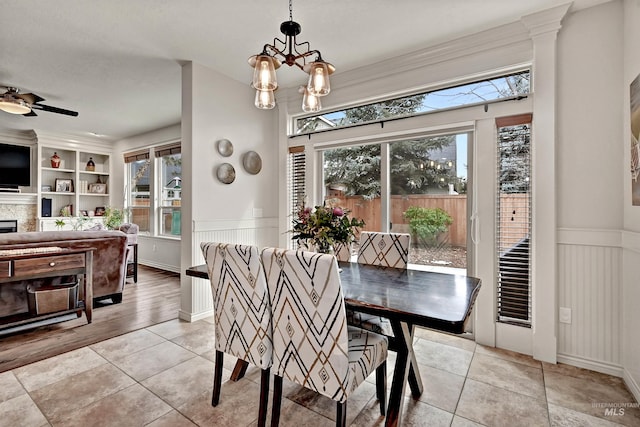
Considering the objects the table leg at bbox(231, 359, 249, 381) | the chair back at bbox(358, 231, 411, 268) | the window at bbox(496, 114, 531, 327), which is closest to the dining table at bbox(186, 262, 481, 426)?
the table leg at bbox(231, 359, 249, 381)

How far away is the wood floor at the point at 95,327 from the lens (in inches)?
99.3

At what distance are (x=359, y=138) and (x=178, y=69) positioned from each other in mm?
2100

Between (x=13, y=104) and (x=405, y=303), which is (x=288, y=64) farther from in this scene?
(x=13, y=104)

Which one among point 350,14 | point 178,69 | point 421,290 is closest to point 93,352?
point 421,290

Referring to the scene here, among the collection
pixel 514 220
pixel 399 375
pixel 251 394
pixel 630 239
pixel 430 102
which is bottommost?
pixel 251 394

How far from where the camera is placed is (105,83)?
3.73 m

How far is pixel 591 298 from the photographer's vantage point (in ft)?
7.51

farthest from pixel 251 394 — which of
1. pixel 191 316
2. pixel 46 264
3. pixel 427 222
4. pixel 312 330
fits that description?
pixel 46 264

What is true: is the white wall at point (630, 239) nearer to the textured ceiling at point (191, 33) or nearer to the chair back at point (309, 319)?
the textured ceiling at point (191, 33)

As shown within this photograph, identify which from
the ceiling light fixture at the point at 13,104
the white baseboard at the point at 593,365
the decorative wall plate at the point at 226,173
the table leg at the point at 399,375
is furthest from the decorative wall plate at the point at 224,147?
the white baseboard at the point at 593,365

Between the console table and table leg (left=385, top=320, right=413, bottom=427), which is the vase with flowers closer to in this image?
table leg (left=385, top=320, right=413, bottom=427)

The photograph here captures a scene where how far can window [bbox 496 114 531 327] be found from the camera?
8.32 feet

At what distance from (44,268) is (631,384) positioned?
4667mm

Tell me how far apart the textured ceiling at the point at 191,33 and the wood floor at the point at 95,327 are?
2.64 meters
